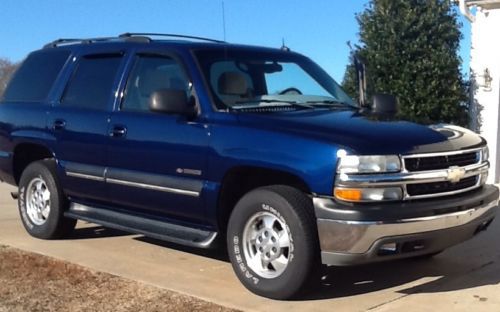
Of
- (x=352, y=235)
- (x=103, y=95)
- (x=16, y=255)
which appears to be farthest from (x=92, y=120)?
(x=352, y=235)

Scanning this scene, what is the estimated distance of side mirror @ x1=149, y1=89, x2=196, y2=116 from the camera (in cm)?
557

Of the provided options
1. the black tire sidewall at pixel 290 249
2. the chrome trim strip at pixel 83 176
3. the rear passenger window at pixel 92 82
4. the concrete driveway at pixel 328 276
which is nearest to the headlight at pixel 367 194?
the black tire sidewall at pixel 290 249

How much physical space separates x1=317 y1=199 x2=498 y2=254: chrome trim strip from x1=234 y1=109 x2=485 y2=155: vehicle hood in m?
0.47

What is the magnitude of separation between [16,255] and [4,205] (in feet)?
10.9

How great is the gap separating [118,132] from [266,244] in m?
1.78

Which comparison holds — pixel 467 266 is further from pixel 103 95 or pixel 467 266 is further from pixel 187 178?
pixel 103 95

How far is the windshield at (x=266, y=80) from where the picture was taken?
5.82m

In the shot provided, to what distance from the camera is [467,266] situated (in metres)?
6.27

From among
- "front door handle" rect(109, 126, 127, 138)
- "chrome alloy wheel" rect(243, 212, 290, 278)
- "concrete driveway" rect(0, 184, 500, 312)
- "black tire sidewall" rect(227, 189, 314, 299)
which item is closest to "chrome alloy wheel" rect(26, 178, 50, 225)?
"concrete driveway" rect(0, 184, 500, 312)

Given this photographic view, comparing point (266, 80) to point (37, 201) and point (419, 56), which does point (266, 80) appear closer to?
point (37, 201)

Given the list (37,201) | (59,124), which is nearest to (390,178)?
(59,124)

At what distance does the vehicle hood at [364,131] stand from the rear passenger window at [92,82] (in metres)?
1.68

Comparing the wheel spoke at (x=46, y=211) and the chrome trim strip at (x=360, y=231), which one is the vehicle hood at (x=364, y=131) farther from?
the wheel spoke at (x=46, y=211)

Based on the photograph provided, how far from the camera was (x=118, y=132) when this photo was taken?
6184mm
